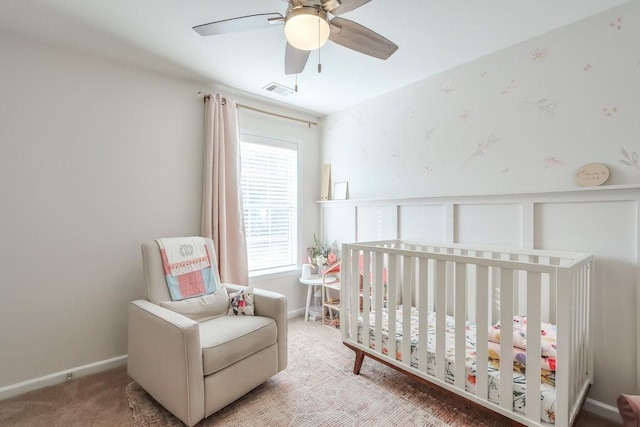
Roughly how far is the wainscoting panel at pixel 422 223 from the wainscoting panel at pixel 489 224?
0.14m

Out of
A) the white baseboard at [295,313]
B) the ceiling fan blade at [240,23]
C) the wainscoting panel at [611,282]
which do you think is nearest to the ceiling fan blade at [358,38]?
the ceiling fan blade at [240,23]

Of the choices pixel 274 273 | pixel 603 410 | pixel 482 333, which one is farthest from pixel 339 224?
pixel 603 410

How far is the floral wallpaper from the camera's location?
1774mm

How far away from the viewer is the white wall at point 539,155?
1.75 meters

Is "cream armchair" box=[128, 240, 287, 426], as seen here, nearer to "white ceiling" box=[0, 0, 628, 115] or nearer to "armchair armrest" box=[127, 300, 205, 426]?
"armchair armrest" box=[127, 300, 205, 426]

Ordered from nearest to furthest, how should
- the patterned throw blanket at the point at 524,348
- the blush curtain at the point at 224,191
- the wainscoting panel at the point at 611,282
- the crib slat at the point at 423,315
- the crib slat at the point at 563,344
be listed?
the crib slat at the point at 563,344
the patterned throw blanket at the point at 524,348
the wainscoting panel at the point at 611,282
the crib slat at the point at 423,315
the blush curtain at the point at 224,191

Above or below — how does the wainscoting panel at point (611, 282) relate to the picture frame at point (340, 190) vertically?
below

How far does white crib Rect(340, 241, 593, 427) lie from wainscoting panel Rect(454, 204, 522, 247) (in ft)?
0.38

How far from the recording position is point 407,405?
189cm

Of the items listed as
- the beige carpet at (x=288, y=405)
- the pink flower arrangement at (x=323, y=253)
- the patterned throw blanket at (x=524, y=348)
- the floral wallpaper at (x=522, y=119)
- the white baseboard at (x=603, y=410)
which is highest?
the floral wallpaper at (x=522, y=119)

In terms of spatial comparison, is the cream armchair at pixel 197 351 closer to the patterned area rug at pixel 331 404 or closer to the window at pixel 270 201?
the patterned area rug at pixel 331 404

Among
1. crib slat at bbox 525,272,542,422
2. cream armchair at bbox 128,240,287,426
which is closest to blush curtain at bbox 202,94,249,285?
cream armchair at bbox 128,240,287,426

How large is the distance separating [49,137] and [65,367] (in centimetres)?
163

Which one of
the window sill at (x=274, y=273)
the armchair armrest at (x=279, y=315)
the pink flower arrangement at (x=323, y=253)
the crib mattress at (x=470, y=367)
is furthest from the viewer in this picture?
the pink flower arrangement at (x=323, y=253)
